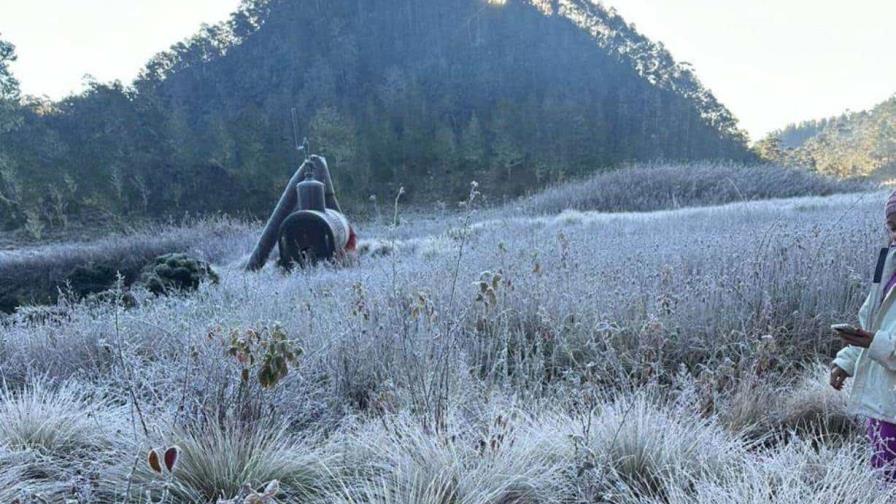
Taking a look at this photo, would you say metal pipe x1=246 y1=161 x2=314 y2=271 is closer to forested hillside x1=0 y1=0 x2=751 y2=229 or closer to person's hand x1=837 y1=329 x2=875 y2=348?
person's hand x1=837 y1=329 x2=875 y2=348

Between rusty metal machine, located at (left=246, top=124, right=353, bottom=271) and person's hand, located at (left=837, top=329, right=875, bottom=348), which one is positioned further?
rusty metal machine, located at (left=246, top=124, right=353, bottom=271)

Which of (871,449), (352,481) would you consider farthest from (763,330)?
(352,481)

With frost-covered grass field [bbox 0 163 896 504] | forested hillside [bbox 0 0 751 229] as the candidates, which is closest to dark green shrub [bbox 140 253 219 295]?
frost-covered grass field [bbox 0 163 896 504]

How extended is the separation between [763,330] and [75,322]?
5279mm

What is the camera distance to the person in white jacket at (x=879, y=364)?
163cm

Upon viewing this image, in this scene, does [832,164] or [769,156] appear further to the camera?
[832,164]

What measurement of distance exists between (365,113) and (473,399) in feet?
142

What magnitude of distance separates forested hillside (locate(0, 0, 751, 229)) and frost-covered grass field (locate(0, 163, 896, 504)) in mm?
29926

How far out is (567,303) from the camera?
3889 millimetres

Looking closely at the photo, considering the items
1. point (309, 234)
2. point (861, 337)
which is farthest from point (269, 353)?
point (309, 234)

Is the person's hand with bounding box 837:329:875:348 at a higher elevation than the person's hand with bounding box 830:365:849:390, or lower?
higher

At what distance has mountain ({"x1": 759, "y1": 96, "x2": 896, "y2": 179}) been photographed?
4369 cm

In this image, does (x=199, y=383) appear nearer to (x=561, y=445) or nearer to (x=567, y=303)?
(x=561, y=445)

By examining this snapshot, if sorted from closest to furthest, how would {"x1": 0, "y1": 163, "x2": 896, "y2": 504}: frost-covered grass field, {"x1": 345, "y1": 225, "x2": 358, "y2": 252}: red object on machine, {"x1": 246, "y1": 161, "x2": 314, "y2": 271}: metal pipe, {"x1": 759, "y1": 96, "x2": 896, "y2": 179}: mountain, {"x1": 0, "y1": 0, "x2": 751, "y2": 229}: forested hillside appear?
1. {"x1": 0, "y1": 163, "x2": 896, "y2": 504}: frost-covered grass field
2. {"x1": 345, "y1": 225, "x2": 358, "y2": 252}: red object on machine
3. {"x1": 246, "y1": 161, "x2": 314, "y2": 271}: metal pipe
4. {"x1": 0, "y1": 0, "x2": 751, "y2": 229}: forested hillside
5. {"x1": 759, "y1": 96, "x2": 896, "y2": 179}: mountain
